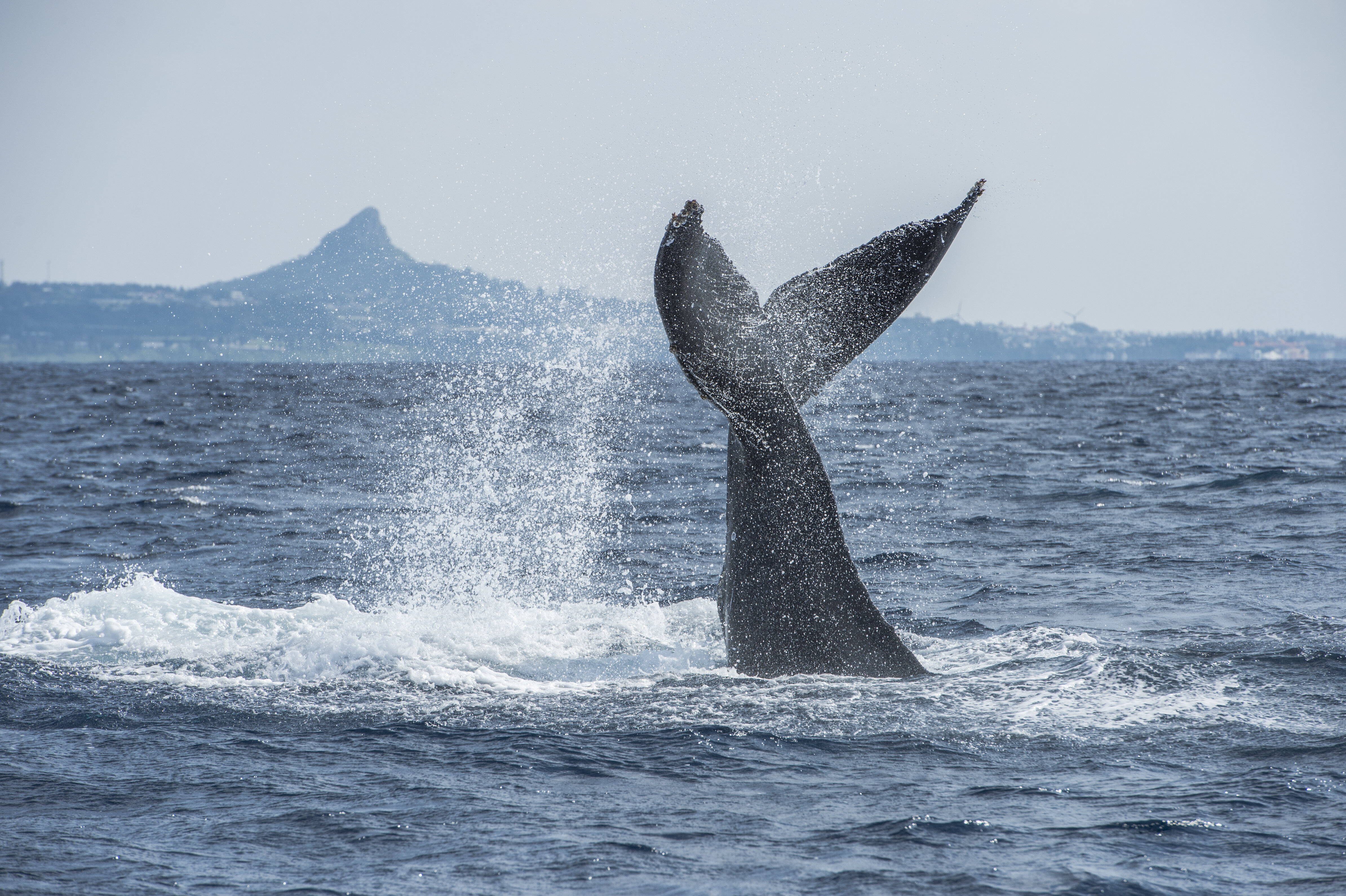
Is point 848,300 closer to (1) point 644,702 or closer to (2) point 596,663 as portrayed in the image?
(1) point 644,702

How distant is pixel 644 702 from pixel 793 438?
1509mm

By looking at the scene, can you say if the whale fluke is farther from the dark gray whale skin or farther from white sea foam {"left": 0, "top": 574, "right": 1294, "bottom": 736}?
white sea foam {"left": 0, "top": 574, "right": 1294, "bottom": 736}

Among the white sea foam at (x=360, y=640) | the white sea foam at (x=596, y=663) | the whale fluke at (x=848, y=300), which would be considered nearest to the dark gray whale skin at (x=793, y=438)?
the whale fluke at (x=848, y=300)

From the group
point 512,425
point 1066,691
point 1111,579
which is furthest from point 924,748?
point 512,425

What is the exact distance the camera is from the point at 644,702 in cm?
605

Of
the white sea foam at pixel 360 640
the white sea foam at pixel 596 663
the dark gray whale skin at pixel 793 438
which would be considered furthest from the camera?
the white sea foam at pixel 360 640

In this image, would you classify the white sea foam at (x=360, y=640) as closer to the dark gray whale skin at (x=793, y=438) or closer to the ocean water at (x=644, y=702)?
the ocean water at (x=644, y=702)

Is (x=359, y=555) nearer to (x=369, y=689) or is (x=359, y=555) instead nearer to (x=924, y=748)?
(x=369, y=689)

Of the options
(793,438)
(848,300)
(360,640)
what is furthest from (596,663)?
(848,300)

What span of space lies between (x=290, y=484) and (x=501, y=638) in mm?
10879

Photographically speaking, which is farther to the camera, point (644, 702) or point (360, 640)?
point (360, 640)

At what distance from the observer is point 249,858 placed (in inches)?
164

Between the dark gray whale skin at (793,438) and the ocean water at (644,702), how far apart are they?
218 millimetres

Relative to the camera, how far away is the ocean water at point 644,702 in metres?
4.16
